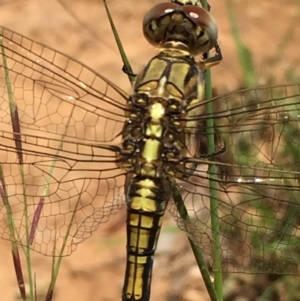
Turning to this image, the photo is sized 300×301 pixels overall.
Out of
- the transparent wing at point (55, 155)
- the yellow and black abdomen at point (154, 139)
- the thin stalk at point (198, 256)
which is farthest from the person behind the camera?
the transparent wing at point (55, 155)

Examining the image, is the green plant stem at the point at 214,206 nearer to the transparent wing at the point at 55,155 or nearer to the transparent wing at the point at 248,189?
the transparent wing at the point at 248,189

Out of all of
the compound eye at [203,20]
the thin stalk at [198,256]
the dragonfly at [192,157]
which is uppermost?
the compound eye at [203,20]

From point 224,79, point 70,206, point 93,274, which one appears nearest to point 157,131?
point 70,206

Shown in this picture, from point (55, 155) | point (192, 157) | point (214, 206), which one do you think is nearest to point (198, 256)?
point (214, 206)

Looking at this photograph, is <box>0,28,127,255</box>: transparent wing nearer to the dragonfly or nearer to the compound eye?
the dragonfly

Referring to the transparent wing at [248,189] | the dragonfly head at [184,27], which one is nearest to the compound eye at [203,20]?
the dragonfly head at [184,27]

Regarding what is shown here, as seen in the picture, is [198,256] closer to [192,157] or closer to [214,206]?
[214,206]

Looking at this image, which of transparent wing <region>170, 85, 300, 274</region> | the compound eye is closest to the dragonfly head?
the compound eye
